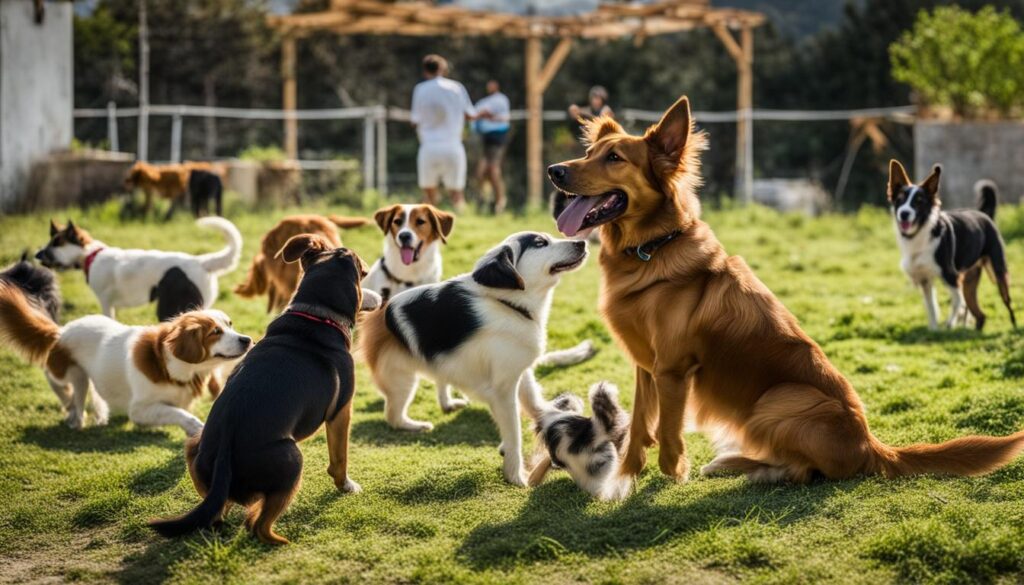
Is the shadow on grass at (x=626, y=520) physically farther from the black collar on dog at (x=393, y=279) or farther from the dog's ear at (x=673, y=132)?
the black collar on dog at (x=393, y=279)

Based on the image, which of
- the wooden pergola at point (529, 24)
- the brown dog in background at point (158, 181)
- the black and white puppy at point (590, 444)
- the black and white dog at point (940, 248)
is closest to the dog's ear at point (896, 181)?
the black and white dog at point (940, 248)

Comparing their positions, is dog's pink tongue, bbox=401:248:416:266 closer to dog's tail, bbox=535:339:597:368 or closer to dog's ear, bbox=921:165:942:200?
dog's tail, bbox=535:339:597:368

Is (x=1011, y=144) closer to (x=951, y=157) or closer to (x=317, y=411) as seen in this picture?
(x=951, y=157)

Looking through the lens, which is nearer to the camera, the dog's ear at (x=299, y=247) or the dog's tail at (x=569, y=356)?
the dog's ear at (x=299, y=247)

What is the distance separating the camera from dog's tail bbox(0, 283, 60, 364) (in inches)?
267

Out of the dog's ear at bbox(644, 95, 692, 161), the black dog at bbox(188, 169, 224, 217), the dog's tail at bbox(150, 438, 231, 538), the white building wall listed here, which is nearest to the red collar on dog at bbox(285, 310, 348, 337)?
the dog's tail at bbox(150, 438, 231, 538)

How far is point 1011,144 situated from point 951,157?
3.03 ft

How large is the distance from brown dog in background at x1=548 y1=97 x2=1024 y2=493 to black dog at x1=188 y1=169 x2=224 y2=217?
10.3m

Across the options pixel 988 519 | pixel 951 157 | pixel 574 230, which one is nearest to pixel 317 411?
pixel 574 230

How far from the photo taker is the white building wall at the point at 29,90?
1505 cm

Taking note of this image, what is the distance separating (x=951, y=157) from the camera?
17.4 m

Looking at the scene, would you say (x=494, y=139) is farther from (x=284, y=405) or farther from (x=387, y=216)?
(x=284, y=405)

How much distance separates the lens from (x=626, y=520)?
4.55 m

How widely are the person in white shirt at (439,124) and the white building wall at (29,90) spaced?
6069 millimetres
